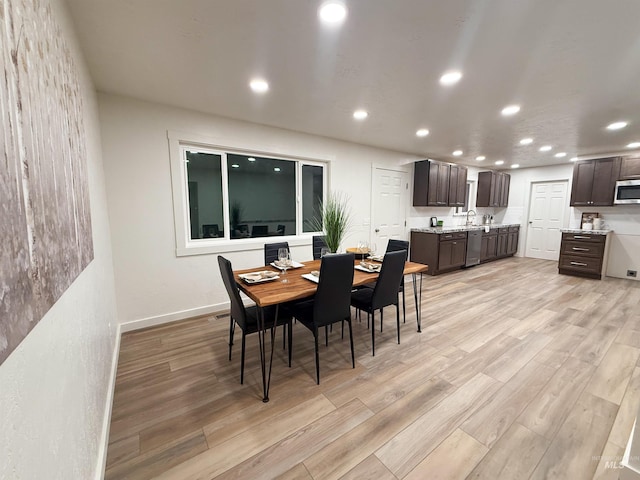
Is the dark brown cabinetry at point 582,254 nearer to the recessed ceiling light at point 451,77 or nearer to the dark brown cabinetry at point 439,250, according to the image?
the dark brown cabinetry at point 439,250

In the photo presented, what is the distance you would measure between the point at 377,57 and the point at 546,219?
719 cm

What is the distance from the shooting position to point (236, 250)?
3508mm

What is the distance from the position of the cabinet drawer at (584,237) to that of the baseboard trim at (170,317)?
662 centimetres

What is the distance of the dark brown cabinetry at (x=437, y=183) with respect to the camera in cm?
530

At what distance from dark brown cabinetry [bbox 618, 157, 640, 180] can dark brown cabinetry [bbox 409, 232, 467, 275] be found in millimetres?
2882

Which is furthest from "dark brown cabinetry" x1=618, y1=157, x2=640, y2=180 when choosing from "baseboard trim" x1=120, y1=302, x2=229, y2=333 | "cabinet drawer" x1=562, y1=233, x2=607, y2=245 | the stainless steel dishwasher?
"baseboard trim" x1=120, y1=302, x2=229, y2=333

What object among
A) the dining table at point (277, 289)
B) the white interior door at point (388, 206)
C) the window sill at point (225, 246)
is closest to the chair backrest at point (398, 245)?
the dining table at point (277, 289)

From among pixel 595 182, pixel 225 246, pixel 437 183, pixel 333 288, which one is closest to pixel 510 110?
pixel 437 183

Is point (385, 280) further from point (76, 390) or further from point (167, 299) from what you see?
point (167, 299)

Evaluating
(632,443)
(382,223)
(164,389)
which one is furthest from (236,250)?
(632,443)

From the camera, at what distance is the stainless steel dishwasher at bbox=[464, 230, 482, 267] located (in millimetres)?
5734

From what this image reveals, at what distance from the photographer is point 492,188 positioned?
671 cm

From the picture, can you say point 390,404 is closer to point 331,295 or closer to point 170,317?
point 331,295

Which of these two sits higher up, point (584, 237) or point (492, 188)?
point (492, 188)
